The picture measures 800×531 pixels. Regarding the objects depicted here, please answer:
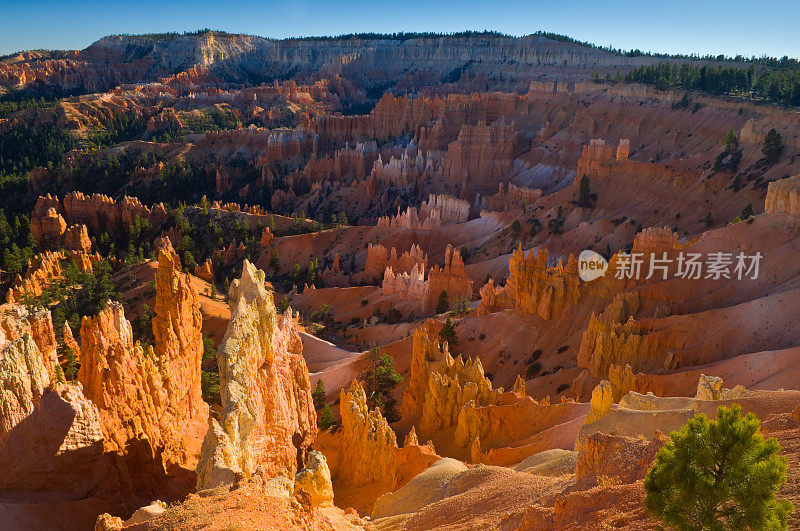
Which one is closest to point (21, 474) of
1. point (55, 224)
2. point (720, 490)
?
point (720, 490)

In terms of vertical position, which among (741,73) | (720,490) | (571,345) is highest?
(741,73)

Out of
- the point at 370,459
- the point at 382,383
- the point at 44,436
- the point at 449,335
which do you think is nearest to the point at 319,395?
the point at 382,383

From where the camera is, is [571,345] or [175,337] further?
[571,345]

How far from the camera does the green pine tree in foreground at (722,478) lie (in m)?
7.91

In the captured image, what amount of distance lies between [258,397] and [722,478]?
15136mm

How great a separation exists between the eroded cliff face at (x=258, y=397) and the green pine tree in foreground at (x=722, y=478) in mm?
9354

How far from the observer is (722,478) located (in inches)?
321

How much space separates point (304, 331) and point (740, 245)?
30287mm

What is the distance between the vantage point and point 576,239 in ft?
192

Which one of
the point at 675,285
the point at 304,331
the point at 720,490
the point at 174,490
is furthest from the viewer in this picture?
the point at 304,331

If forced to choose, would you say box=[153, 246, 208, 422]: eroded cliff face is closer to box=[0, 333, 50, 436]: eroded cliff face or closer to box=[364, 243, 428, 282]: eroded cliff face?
box=[0, 333, 50, 436]: eroded cliff face

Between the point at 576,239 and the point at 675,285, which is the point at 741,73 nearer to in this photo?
the point at 576,239

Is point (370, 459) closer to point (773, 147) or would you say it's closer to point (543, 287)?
point (543, 287)
